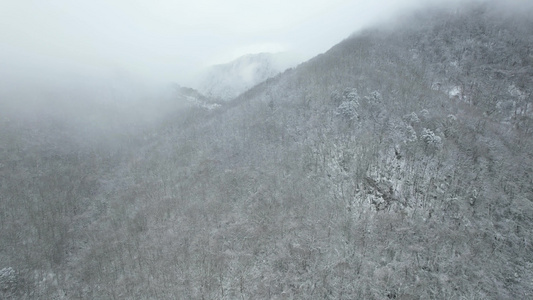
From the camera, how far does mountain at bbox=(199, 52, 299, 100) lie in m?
155

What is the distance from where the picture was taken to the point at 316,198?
3644 centimetres

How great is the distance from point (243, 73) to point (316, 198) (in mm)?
141729

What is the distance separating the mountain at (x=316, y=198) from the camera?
27.6 meters

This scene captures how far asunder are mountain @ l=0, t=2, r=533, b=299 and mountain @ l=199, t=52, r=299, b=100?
285ft

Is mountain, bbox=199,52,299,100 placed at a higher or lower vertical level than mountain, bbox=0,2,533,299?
higher

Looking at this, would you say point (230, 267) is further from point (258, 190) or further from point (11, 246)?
point (11, 246)

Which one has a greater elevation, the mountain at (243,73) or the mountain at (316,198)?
the mountain at (243,73)

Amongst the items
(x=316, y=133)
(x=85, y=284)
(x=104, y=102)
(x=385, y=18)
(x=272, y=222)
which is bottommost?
(x=85, y=284)

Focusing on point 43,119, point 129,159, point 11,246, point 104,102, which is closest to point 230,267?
point 11,246

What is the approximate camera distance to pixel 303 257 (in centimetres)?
2900

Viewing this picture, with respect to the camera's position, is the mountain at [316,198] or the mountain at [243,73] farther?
the mountain at [243,73]

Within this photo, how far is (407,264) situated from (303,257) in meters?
10.1

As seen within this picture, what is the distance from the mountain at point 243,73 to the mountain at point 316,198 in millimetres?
86865

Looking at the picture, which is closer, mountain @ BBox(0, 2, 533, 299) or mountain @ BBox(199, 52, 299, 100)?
mountain @ BBox(0, 2, 533, 299)
